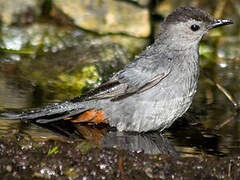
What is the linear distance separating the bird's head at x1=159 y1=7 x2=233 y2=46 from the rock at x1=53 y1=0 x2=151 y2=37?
2.67 meters

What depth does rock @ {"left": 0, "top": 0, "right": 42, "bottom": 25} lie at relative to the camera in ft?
25.9

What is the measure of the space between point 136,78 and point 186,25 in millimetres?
836

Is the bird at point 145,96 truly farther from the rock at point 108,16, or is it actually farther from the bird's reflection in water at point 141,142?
the rock at point 108,16

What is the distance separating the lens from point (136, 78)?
502 centimetres

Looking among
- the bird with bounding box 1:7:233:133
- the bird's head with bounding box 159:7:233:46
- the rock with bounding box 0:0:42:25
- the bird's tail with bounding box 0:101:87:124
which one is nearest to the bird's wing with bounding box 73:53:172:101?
the bird with bounding box 1:7:233:133

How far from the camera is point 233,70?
7434 millimetres

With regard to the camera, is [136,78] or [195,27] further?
[195,27]

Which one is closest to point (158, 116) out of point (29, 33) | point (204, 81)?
point (204, 81)

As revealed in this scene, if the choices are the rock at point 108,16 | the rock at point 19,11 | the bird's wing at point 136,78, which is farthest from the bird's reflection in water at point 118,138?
the rock at point 19,11

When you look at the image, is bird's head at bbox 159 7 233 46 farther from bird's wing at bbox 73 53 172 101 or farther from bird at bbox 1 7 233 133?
bird's wing at bbox 73 53 172 101

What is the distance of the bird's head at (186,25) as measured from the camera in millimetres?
5262

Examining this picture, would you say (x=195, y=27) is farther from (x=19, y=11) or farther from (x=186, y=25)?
(x=19, y=11)

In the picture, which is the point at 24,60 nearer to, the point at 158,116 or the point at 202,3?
the point at 158,116

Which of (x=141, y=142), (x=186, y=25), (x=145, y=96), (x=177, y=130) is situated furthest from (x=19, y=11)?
(x=141, y=142)
